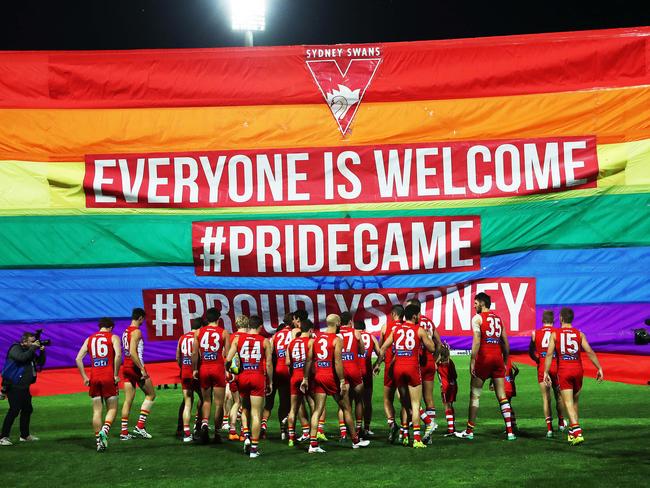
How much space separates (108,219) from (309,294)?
2899mm

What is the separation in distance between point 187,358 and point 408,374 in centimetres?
328

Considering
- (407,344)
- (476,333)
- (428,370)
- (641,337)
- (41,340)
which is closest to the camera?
(641,337)

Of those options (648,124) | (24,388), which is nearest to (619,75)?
(648,124)

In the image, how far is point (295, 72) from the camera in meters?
12.0

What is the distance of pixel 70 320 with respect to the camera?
12.2 meters

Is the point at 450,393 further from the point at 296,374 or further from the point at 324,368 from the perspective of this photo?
the point at 296,374

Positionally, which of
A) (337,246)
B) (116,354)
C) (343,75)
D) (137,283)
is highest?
(343,75)

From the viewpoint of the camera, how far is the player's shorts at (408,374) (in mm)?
13414

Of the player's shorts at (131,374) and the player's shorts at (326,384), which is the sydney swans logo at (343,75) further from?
the player's shorts at (131,374)

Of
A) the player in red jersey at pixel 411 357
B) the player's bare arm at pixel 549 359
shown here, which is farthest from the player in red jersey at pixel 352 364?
the player's bare arm at pixel 549 359

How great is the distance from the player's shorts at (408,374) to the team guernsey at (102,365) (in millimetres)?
4210

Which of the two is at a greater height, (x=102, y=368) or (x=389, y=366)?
(x=102, y=368)

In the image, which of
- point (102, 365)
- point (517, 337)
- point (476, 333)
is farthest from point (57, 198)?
point (517, 337)

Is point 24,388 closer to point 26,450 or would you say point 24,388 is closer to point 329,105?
point 26,450
